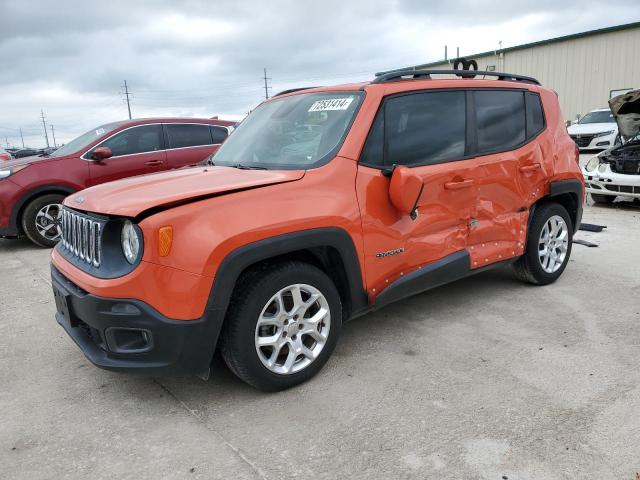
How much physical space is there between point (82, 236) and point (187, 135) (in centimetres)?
548

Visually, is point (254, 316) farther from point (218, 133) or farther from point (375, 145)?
point (218, 133)

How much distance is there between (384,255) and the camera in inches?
126

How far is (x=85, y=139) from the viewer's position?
7.68m

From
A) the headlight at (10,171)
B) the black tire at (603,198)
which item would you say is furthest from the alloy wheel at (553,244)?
the headlight at (10,171)

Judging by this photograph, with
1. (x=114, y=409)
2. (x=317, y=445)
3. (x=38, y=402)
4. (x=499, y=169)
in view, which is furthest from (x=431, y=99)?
(x=38, y=402)

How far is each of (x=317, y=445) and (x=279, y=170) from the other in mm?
1564

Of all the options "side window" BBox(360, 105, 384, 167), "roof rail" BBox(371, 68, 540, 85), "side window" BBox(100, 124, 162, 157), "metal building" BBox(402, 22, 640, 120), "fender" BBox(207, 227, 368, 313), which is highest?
"metal building" BBox(402, 22, 640, 120)

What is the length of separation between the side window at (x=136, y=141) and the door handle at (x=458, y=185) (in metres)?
5.47

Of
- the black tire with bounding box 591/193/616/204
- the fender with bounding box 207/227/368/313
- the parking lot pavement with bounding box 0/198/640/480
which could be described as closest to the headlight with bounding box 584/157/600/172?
the black tire with bounding box 591/193/616/204

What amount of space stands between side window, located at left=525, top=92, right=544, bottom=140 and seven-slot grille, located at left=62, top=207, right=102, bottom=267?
3410 millimetres

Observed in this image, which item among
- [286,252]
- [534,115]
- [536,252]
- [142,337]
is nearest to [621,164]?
[534,115]

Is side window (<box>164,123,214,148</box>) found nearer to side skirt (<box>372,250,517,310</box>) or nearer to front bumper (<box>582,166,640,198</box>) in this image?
side skirt (<box>372,250,517,310</box>)

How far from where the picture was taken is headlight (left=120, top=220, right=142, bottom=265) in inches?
98.2

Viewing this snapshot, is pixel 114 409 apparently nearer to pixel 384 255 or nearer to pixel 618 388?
pixel 384 255
